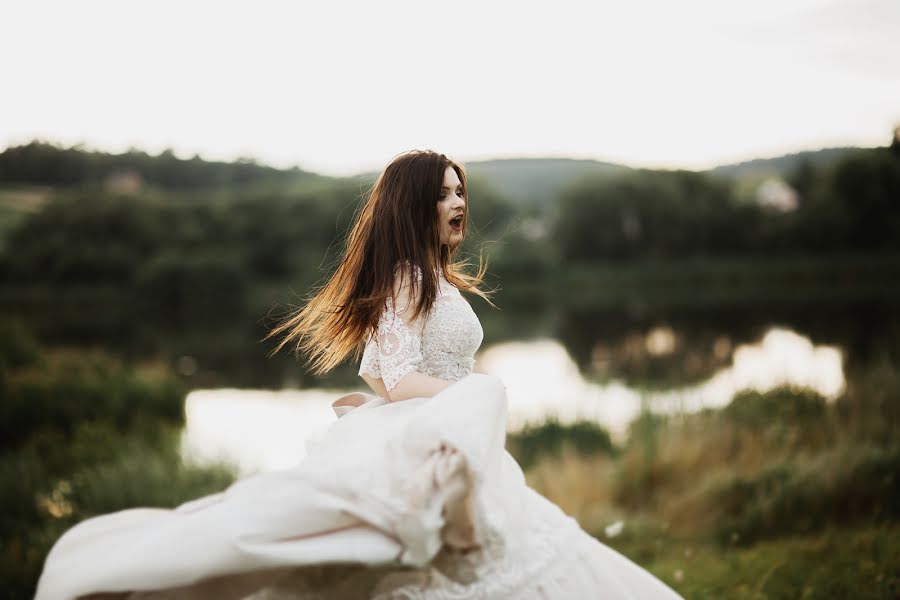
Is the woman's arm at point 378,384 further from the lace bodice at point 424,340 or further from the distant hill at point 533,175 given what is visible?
the distant hill at point 533,175

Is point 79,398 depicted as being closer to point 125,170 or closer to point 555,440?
point 555,440

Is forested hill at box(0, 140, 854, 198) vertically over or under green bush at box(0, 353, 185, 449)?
over

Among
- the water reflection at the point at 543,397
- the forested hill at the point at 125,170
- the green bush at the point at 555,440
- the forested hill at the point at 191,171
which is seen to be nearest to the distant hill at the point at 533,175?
the forested hill at the point at 191,171

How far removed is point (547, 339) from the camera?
84.0 feet

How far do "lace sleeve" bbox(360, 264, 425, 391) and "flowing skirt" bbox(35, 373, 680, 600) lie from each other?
21cm

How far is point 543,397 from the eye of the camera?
1522 centimetres

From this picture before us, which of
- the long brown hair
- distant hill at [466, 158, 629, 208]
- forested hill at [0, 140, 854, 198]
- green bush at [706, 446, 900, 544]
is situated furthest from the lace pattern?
Answer: distant hill at [466, 158, 629, 208]

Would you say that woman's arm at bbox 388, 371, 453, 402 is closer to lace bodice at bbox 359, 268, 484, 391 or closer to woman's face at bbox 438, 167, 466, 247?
lace bodice at bbox 359, 268, 484, 391

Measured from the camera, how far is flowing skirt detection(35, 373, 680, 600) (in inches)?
81.4

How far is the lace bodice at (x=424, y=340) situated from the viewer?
2.64 m

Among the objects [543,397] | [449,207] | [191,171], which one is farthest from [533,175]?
[449,207]

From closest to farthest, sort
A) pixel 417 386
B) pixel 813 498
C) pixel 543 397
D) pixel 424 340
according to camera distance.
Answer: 1. pixel 417 386
2. pixel 424 340
3. pixel 813 498
4. pixel 543 397

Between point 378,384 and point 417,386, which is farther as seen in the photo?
point 378,384

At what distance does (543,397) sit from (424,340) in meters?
12.8
